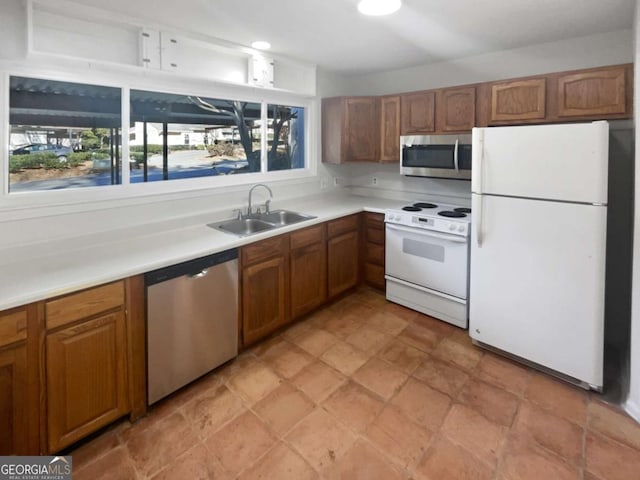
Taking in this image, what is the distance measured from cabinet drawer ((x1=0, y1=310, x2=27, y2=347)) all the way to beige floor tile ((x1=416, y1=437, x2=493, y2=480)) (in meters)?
1.84

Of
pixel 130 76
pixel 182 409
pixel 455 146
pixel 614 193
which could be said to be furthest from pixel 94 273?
pixel 614 193

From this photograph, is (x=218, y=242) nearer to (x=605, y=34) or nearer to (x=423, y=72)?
(x=423, y=72)

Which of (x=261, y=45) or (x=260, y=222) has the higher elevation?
(x=261, y=45)

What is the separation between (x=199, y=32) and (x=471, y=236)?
2446 millimetres

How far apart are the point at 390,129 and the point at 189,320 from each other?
102 inches

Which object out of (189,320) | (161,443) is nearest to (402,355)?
(189,320)

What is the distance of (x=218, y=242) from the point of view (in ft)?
7.72

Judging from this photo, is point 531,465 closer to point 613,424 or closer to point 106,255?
point 613,424

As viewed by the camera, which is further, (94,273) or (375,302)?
(375,302)

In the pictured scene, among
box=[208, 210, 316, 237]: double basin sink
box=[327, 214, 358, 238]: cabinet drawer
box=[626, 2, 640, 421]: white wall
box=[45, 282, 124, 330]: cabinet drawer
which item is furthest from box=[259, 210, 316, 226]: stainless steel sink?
box=[626, 2, 640, 421]: white wall

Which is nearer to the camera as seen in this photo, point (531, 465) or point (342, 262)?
point (531, 465)

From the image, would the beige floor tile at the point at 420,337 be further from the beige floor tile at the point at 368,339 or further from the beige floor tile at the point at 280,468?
the beige floor tile at the point at 280,468

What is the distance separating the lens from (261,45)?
2883mm

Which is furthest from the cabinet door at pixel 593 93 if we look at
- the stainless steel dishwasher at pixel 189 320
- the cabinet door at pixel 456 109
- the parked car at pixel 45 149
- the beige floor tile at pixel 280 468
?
the parked car at pixel 45 149
